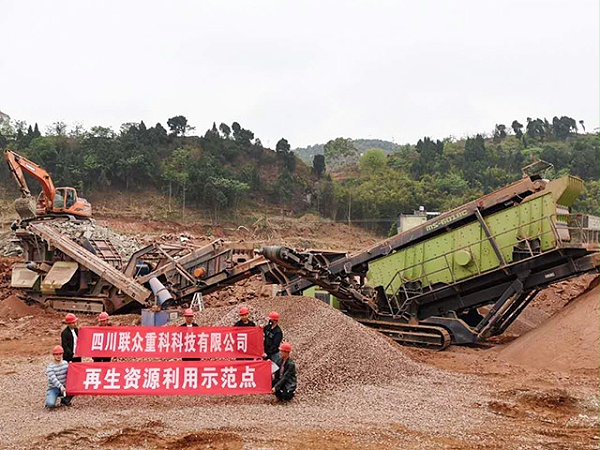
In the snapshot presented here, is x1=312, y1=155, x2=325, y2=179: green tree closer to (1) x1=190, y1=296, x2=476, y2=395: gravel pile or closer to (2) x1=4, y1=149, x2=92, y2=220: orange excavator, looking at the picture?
(2) x1=4, y1=149, x2=92, y2=220: orange excavator

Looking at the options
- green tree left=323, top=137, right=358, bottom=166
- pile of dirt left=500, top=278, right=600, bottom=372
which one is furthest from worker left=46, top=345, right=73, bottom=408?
green tree left=323, top=137, right=358, bottom=166

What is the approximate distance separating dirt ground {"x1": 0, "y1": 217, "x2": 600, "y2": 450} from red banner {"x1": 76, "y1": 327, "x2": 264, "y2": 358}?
678mm

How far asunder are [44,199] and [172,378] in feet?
37.5

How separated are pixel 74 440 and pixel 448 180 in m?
41.5

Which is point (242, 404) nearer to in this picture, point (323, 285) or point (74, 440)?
point (74, 440)

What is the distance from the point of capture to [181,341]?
7891mm

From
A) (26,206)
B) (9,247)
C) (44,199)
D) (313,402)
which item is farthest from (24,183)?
(313,402)

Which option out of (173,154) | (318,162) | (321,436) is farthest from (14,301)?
(318,162)

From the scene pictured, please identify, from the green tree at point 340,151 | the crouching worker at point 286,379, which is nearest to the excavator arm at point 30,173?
the crouching worker at point 286,379

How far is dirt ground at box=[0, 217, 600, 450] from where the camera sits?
588 cm

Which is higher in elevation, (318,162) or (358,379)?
(318,162)

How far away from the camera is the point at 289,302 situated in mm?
9828

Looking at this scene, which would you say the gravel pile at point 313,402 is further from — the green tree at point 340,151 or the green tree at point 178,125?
the green tree at point 340,151

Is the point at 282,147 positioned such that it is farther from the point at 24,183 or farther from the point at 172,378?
the point at 172,378
